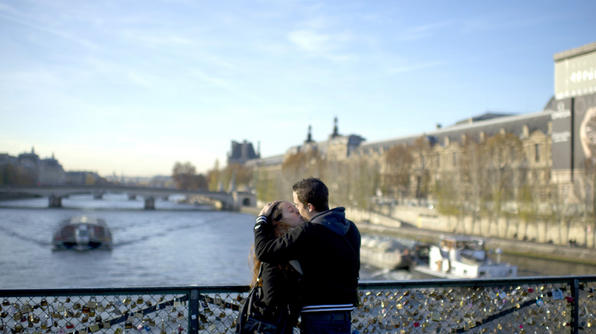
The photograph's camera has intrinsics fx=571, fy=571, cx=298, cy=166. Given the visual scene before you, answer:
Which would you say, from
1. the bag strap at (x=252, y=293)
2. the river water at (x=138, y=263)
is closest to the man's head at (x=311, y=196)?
the bag strap at (x=252, y=293)

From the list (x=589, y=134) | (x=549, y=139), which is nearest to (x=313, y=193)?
(x=589, y=134)

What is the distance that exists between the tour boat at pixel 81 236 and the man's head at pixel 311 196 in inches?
1077

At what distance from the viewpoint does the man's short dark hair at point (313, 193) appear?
2688 mm

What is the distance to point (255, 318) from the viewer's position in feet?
A: 8.64

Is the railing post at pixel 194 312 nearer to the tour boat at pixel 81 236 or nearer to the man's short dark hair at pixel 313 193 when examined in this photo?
the man's short dark hair at pixel 313 193

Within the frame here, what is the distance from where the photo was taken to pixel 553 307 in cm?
419

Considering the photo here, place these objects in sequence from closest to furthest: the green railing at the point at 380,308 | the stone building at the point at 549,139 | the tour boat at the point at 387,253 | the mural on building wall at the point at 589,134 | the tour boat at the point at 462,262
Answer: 1. the green railing at the point at 380,308
2. the tour boat at the point at 462,262
3. the tour boat at the point at 387,253
4. the mural on building wall at the point at 589,134
5. the stone building at the point at 549,139

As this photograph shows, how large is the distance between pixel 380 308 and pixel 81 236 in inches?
1052

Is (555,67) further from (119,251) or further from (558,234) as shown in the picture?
(119,251)

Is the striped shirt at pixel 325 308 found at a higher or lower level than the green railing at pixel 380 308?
higher

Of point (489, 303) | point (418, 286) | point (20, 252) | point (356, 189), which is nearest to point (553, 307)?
point (489, 303)

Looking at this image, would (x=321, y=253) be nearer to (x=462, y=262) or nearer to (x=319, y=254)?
(x=319, y=254)

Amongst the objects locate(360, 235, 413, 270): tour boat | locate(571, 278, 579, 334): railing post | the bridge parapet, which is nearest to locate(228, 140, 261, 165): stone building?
the bridge parapet

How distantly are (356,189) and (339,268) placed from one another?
4482 cm
